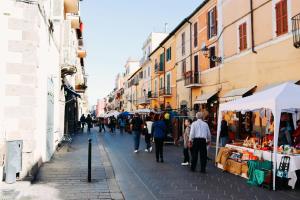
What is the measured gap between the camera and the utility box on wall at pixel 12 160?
6953 mm

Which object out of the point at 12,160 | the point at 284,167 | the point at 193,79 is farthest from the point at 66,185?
the point at 193,79

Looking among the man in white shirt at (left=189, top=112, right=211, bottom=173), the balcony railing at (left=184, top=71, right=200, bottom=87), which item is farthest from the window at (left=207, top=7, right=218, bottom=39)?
the man in white shirt at (left=189, top=112, right=211, bottom=173)

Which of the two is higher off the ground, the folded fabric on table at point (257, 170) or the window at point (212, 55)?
the window at point (212, 55)

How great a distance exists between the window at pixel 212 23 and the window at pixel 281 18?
7.15 metres

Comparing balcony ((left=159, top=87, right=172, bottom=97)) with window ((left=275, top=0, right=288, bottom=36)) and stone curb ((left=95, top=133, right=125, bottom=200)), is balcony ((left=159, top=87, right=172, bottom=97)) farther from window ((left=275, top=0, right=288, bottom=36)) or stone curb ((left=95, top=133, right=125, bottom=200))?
stone curb ((left=95, top=133, right=125, bottom=200))

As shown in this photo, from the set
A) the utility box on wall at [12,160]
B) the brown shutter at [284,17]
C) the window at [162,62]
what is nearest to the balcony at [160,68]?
the window at [162,62]

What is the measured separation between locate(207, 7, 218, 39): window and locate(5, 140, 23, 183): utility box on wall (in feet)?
57.2

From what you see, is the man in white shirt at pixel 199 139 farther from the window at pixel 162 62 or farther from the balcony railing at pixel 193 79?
the window at pixel 162 62

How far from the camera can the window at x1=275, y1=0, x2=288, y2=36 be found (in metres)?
14.2

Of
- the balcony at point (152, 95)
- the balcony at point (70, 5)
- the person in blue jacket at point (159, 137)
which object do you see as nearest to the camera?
the person in blue jacket at point (159, 137)

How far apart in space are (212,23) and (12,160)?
18367mm

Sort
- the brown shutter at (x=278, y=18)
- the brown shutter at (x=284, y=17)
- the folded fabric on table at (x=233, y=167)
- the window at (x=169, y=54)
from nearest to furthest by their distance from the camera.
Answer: the folded fabric on table at (x=233, y=167)
the brown shutter at (x=284, y=17)
the brown shutter at (x=278, y=18)
the window at (x=169, y=54)

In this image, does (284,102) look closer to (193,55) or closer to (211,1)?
(211,1)

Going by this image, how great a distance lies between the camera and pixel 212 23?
2252 centimetres
